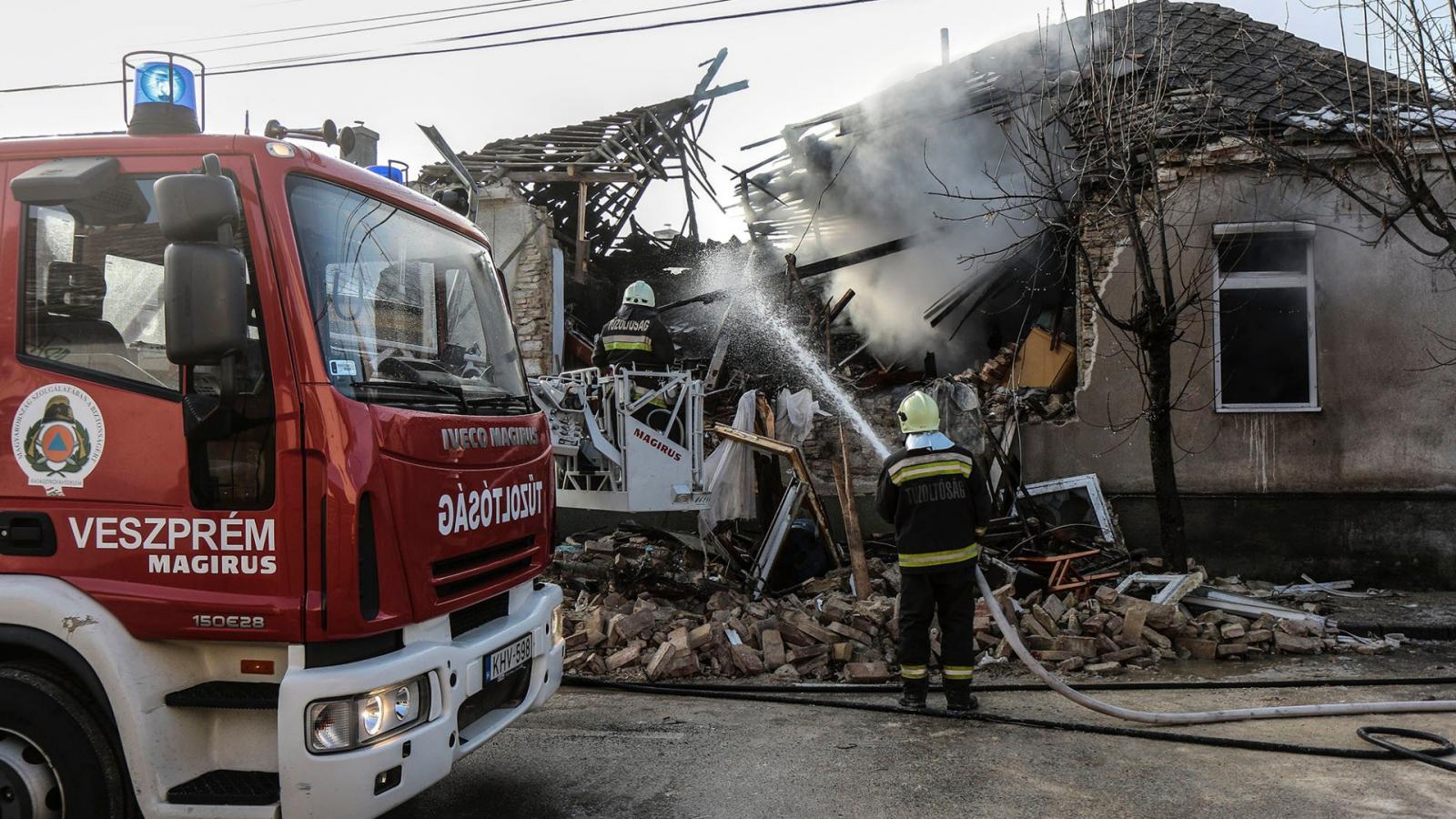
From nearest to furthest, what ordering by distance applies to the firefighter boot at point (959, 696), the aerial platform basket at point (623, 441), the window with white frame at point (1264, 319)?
the firefighter boot at point (959, 696) < the aerial platform basket at point (623, 441) < the window with white frame at point (1264, 319)

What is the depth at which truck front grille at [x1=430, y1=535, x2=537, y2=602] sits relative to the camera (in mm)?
3260

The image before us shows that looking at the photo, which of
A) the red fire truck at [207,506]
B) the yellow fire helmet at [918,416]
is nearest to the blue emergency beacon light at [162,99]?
the red fire truck at [207,506]

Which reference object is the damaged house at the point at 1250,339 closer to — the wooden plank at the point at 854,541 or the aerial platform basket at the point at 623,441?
the wooden plank at the point at 854,541

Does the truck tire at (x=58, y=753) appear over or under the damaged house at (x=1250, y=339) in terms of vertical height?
under

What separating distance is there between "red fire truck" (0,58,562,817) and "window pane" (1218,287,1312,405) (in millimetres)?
8460

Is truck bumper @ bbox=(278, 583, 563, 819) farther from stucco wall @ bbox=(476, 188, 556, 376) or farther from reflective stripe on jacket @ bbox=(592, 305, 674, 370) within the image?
stucco wall @ bbox=(476, 188, 556, 376)

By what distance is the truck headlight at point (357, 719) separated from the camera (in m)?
2.84

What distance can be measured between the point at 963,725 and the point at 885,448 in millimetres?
5058

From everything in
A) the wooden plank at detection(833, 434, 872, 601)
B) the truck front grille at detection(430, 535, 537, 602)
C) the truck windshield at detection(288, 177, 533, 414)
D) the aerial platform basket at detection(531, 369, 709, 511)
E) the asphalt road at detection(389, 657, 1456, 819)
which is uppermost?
the truck windshield at detection(288, 177, 533, 414)

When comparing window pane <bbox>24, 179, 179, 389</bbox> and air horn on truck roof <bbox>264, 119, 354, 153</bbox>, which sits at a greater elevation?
air horn on truck roof <bbox>264, 119, 354, 153</bbox>

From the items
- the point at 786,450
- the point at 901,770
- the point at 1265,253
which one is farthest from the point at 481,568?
the point at 1265,253

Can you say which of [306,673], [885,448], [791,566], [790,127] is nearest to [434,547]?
[306,673]

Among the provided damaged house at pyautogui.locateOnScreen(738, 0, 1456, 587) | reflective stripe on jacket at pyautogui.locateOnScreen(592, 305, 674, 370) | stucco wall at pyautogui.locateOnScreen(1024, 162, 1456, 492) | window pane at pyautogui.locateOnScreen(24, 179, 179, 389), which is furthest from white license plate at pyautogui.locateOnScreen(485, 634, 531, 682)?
stucco wall at pyautogui.locateOnScreen(1024, 162, 1456, 492)

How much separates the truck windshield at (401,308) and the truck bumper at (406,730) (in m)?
0.84
